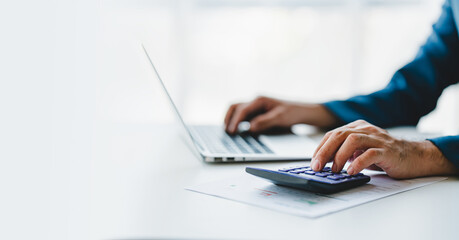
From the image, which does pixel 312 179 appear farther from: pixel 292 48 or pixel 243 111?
pixel 292 48

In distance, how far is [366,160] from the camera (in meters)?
0.65

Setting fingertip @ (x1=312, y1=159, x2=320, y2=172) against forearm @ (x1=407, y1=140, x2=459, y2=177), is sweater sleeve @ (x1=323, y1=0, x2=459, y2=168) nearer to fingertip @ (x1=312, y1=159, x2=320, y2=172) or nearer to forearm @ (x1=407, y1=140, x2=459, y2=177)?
forearm @ (x1=407, y1=140, x2=459, y2=177)

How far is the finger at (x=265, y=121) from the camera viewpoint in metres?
1.15

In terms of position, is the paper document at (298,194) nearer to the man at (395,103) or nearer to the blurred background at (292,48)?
the man at (395,103)

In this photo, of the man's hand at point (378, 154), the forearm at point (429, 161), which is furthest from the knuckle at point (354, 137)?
the forearm at point (429, 161)

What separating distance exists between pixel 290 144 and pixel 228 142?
5.2 inches

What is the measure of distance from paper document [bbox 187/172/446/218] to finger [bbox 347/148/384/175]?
0.09 feet

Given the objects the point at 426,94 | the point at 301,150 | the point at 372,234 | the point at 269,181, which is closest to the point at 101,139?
the point at 301,150

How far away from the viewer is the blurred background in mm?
2580

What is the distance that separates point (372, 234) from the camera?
0.47 meters

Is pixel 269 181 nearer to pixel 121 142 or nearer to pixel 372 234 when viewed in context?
pixel 372 234

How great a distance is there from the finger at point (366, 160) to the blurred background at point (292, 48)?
1929 mm

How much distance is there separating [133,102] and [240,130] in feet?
3.36

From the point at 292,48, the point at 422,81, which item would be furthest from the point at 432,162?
the point at 292,48
